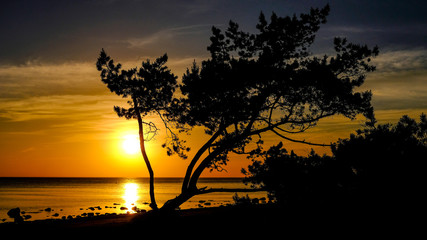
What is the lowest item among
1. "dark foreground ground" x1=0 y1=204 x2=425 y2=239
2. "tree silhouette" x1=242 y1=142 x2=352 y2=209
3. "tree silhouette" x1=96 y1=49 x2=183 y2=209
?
"dark foreground ground" x1=0 y1=204 x2=425 y2=239

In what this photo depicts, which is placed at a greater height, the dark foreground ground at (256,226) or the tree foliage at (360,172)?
the tree foliage at (360,172)

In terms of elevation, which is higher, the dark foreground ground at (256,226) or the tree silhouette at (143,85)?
the tree silhouette at (143,85)

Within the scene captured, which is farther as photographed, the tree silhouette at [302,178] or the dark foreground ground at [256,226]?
the tree silhouette at [302,178]

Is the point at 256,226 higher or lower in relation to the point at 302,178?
lower

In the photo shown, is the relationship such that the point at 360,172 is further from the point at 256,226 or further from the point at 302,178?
the point at 256,226

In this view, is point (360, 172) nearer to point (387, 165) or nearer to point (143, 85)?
point (387, 165)

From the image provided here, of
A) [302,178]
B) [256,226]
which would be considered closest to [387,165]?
[302,178]

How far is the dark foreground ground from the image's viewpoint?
12719 mm

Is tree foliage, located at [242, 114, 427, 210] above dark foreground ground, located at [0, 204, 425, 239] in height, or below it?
above

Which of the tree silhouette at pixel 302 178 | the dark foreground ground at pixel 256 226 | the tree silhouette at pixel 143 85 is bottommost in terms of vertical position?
the dark foreground ground at pixel 256 226

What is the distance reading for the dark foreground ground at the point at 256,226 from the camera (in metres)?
12.7

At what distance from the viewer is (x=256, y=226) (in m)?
14.5

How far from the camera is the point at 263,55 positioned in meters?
17.2

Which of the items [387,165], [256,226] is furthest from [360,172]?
[256,226]
